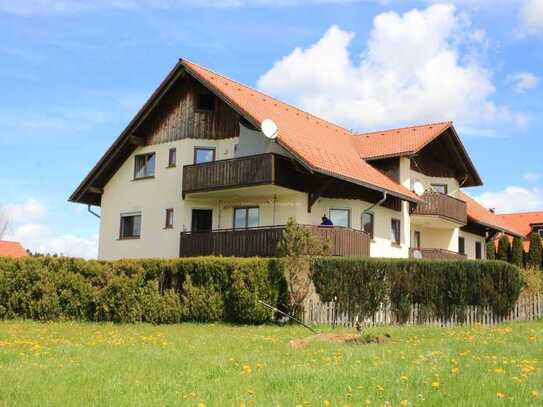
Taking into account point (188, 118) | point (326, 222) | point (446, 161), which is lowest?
point (326, 222)

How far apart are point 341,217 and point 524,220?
29.8 meters

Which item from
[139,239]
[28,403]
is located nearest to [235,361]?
[28,403]

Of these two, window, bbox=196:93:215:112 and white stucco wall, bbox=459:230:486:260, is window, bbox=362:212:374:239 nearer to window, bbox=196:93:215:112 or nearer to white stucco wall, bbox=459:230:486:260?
window, bbox=196:93:215:112

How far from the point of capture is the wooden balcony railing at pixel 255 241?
949 inches

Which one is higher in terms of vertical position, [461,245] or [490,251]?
[461,245]

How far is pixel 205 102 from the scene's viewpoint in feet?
96.1

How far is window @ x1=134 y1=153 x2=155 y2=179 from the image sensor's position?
3045cm

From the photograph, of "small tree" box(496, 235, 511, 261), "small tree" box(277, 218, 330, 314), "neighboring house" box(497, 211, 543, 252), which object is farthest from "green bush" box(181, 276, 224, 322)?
"neighboring house" box(497, 211, 543, 252)

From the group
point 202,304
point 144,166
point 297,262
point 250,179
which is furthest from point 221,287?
point 144,166

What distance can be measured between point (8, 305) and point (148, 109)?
1150 centimetres

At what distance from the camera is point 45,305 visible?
21.5 m

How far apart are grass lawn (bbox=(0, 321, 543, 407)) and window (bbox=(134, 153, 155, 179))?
1666 centimetres

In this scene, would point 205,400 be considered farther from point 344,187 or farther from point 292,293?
point 344,187

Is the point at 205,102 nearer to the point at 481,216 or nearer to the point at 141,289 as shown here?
the point at 141,289
